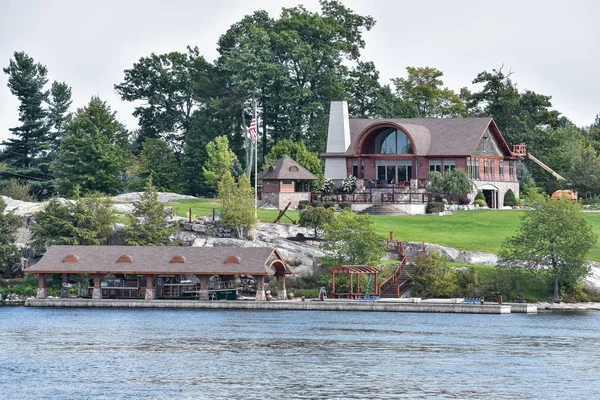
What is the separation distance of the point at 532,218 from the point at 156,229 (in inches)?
1014

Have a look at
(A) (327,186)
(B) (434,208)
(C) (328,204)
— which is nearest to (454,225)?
(B) (434,208)

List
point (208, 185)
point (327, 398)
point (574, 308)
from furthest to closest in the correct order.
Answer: point (208, 185) → point (574, 308) → point (327, 398)

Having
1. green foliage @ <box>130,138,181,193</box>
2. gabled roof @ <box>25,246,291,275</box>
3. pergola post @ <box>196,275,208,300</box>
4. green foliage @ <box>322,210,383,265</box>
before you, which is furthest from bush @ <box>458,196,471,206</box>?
pergola post @ <box>196,275,208,300</box>

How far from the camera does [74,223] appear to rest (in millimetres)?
96188

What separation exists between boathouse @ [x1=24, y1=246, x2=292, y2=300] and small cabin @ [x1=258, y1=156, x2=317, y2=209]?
70.3 ft

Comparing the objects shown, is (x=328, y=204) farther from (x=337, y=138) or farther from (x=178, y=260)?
(x=178, y=260)

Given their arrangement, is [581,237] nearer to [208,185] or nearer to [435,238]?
[435,238]

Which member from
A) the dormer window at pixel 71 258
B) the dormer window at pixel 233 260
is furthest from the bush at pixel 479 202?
the dormer window at pixel 71 258

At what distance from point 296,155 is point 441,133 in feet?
42.3

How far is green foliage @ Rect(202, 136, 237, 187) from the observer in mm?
120188

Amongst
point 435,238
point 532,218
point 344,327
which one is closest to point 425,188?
point 435,238

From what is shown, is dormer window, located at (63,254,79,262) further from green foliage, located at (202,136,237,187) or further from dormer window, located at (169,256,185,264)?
green foliage, located at (202,136,237,187)

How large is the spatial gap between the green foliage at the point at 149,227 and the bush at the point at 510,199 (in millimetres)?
35271

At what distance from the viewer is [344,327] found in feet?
244
